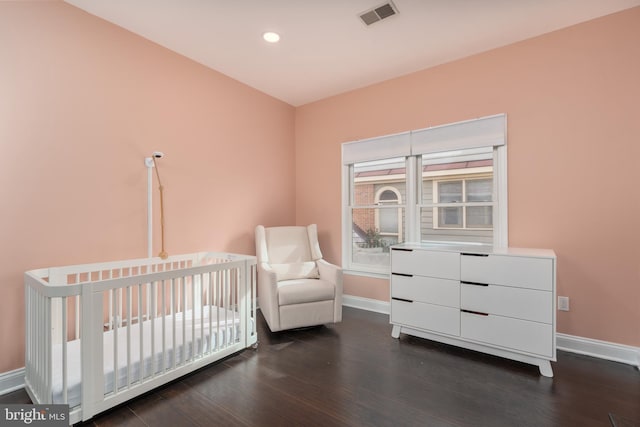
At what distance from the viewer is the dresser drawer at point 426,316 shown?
2.41 m

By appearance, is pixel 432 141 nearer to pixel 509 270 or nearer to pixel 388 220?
pixel 388 220

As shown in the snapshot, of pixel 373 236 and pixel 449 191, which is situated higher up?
pixel 449 191

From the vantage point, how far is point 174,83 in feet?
9.00

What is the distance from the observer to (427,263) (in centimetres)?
252

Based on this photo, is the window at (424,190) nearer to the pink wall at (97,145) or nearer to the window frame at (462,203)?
the window frame at (462,203)

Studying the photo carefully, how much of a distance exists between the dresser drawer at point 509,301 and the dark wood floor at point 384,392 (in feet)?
1.28

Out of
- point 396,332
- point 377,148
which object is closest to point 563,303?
point 396,332

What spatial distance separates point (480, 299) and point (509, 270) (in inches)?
12.1

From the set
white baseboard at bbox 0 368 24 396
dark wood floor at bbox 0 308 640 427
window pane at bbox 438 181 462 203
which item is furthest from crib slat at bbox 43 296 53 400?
window pane at bbox 438 181 462 203

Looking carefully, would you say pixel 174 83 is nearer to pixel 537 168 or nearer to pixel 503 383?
pixel 537 168

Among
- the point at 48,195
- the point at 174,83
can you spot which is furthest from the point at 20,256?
the point at 174,83

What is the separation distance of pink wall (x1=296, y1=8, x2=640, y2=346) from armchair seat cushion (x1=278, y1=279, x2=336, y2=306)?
175 cm

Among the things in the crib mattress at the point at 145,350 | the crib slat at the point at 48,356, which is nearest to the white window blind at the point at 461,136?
the crib mattress at the point at 145,350

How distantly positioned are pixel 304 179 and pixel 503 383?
9.79ft
